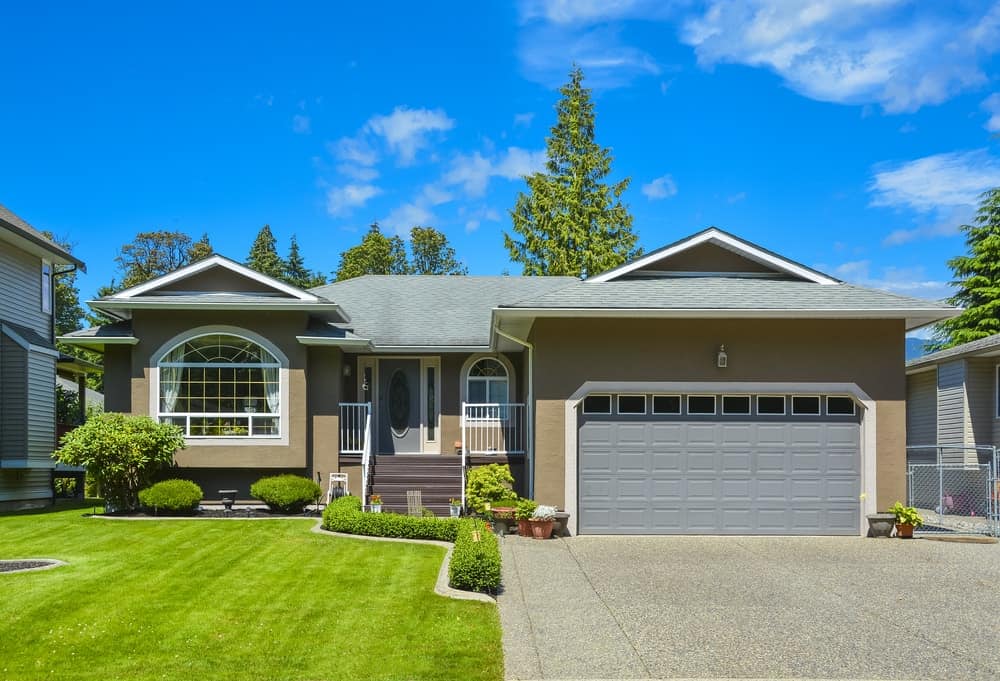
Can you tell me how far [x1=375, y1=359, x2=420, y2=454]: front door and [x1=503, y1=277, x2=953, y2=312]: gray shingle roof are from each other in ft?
19.9

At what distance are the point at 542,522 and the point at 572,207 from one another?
25631 millimetres

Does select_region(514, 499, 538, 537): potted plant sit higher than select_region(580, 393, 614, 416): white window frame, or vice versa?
select_region(580, 393, 614, 416): white window frame

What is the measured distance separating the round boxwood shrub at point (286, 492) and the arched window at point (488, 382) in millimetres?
4760

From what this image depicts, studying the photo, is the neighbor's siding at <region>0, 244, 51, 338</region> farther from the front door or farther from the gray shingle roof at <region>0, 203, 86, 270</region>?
the front door

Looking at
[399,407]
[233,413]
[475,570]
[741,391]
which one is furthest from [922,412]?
[475,570]

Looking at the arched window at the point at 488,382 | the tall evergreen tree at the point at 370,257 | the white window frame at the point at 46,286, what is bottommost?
the arched window at the point at 488,382

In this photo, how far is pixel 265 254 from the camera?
190 ft

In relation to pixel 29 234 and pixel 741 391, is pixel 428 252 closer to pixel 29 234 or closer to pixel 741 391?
pixel 29 234

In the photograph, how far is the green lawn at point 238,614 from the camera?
6656 mm

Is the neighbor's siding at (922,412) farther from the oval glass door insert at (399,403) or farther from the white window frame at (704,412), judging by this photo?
the oval glass door insert at (399,403)

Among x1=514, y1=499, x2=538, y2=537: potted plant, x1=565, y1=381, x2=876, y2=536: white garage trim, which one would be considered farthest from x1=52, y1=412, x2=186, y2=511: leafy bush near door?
x1=565, y1=381, x2=876, y2=536: white garage trim

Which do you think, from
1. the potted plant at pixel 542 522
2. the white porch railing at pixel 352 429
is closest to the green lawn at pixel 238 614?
the potted plant at pixel 542 522

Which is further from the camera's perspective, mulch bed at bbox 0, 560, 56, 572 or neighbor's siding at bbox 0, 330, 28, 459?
neighbor's siding at bbox 0, 330, 28, 459

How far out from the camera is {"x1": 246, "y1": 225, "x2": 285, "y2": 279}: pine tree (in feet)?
189
